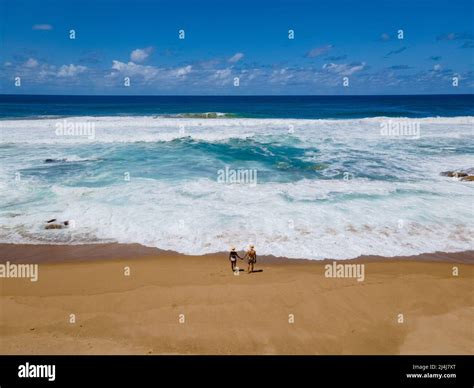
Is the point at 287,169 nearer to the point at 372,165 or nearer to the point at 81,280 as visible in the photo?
the point at 372,165

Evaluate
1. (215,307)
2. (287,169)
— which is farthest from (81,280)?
(287,169)

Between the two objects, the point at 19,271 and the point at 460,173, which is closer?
the point at 19,271

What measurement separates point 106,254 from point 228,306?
4.78 meters

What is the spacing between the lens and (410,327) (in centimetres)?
843

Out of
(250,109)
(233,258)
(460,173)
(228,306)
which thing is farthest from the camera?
(250,109)

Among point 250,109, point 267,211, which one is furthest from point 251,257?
point 250,109

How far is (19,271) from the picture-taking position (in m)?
10.7

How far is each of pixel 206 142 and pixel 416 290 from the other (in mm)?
24320

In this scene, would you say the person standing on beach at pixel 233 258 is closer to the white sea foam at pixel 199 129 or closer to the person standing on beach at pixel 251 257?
the person standing on beach at pixel 251 257

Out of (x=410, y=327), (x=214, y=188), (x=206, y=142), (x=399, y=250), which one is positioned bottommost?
(x=410, y=327)

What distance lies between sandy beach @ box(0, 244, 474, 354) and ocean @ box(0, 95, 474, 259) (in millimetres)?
1144

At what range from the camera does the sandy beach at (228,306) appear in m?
7.93

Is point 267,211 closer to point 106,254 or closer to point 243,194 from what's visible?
point 243,194

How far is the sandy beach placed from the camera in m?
7.93
